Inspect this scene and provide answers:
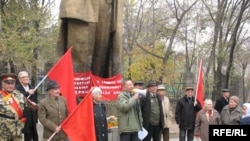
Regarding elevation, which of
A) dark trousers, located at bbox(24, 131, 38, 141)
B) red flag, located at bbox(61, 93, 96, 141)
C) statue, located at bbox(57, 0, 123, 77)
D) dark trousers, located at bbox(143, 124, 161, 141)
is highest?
statue, located at bbox(57, 0, 123, 77)

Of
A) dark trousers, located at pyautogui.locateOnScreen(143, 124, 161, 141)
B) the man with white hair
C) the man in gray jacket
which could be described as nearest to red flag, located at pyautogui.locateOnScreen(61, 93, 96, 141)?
the man with white hair

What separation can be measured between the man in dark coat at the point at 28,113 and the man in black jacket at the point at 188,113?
3.66 metres

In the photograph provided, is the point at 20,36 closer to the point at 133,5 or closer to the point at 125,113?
the point at 133,5

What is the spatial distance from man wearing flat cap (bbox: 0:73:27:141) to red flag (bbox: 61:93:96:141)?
2.45 ft

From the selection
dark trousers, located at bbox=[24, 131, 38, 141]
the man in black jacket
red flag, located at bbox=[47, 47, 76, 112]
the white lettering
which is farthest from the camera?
the man in black jacket

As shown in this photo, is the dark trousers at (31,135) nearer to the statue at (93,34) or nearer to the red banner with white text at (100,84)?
the red banner with white text at (100,84)

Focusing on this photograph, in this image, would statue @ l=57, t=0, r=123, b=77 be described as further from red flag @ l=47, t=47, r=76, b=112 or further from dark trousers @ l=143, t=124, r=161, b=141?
dark trousers @ l=143, t=124, r=161, b=141

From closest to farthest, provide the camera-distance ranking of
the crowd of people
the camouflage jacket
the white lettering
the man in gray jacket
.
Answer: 1. the white lettering
2. the camouflage jacket
3. the crowd of people
4. the man in gray jacket

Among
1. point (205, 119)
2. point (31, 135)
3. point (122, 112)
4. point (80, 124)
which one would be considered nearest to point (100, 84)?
point (122, 112)

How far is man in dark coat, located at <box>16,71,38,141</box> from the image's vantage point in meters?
8.21

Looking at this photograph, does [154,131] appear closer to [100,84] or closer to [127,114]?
[127,114]

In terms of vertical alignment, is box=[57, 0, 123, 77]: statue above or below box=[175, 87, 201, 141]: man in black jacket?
above

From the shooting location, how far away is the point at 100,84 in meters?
8.71

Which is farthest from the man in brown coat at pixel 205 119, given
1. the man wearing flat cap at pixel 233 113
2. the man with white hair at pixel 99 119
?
the man with white hair at pixel 99 119
